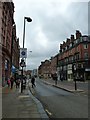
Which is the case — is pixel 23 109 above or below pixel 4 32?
below

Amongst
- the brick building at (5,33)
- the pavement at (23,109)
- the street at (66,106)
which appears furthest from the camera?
the brick building at (5,33)

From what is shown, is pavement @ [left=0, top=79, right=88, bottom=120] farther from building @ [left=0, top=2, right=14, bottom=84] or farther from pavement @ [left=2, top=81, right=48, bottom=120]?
building @ [left=0, top=2, right=14, bottom=84]

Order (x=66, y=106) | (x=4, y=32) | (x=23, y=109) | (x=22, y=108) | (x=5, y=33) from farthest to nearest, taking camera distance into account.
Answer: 1. (x=5, y=33)
2. (x=4, y=32)
3. (x=66, y=106)
4. (x=22, y=108)
5. (x=23, y=109)

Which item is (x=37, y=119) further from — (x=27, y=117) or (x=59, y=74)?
(x=59, y=74)

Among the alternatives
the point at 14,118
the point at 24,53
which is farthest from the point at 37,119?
the point at 24,53

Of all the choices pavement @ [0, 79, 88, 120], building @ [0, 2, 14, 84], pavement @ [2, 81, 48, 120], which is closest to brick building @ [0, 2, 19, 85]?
building @ [0, 2, 14, 84]

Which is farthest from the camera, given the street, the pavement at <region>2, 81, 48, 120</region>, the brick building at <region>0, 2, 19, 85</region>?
the brick building at <region>0, 2, 19, 85</region>

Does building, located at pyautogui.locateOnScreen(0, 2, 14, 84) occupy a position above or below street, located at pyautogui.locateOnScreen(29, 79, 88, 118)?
above

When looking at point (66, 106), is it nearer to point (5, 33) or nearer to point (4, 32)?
point (4, 32)

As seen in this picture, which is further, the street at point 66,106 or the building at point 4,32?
the building at point 4,32

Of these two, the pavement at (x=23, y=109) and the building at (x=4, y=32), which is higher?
the building at (x=4, y=32)

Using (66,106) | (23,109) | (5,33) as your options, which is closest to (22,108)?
(23,109)

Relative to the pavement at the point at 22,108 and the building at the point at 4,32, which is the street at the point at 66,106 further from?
the building at the point at 4,32

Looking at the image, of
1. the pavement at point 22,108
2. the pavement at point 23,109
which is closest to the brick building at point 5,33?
the pavement at point 22,108
